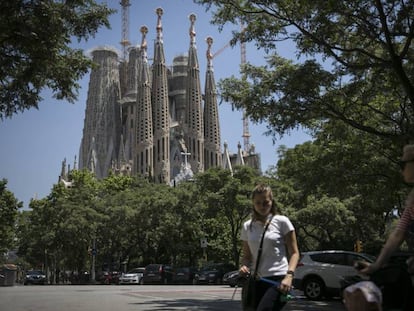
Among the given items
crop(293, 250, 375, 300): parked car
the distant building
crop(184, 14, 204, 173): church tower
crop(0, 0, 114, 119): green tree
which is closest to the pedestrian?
crop(0, 0, 114, 119): green tree

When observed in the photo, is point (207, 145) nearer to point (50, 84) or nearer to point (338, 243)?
point (338, 243)

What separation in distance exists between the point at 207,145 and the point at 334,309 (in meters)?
95.3

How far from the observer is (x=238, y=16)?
1417 cm

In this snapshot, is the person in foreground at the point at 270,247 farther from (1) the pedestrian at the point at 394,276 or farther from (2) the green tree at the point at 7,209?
(2) the green tree at the point at 7,209

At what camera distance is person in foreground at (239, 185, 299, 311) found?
4090 mm

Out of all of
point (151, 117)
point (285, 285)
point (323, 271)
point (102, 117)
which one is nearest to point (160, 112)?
point (151, 117)

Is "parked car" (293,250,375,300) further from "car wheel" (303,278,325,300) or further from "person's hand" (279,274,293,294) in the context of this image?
"person's hand" (279,274,293,294)

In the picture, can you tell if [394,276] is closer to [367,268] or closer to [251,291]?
[367,268]

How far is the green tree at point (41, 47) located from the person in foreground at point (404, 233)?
28.7 feet

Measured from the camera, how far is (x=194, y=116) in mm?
105500

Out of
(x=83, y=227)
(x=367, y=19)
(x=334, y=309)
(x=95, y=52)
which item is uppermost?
(x=95, y=52)

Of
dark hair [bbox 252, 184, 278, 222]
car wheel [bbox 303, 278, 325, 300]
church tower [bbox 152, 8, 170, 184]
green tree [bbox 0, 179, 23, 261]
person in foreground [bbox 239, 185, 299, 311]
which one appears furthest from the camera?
church tower [bbox 152, 8, 170, 184]

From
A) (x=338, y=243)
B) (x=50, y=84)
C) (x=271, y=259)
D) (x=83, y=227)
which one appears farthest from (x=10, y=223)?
(x=271, y=259)

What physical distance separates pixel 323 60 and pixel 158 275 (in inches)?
909
